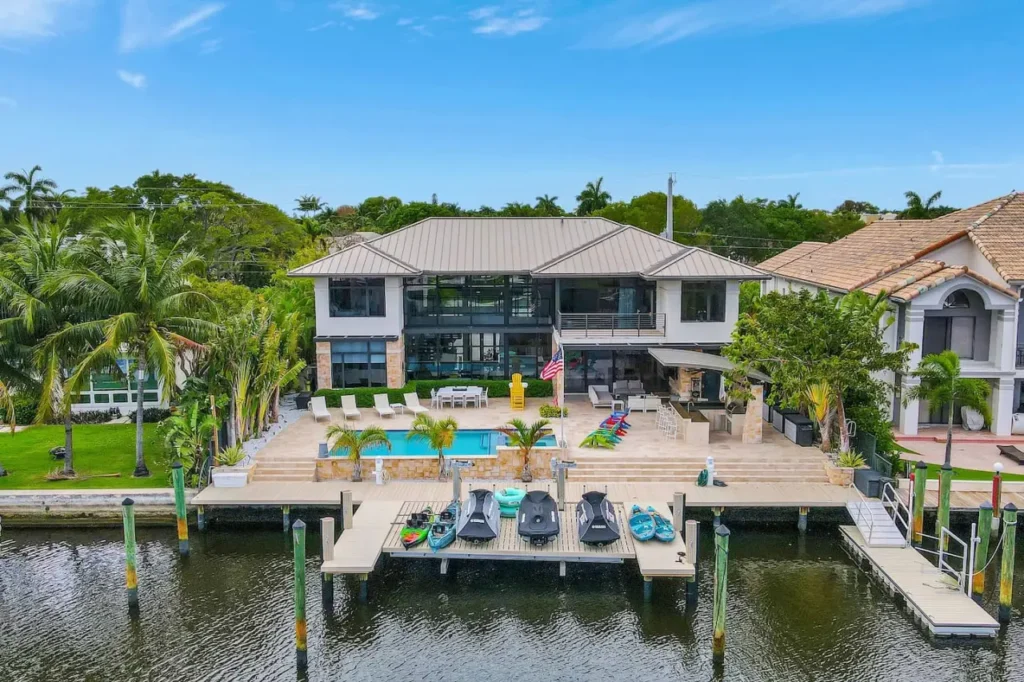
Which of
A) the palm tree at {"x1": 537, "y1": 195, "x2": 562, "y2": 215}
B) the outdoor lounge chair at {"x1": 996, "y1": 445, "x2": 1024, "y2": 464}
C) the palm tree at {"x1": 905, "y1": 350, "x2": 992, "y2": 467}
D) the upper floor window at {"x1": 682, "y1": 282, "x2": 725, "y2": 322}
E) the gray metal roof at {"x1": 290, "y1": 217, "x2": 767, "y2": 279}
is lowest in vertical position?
the outdoor lounge chair at {"x1": 996, "y1": 445, "x2": 1024, "y2": 464}

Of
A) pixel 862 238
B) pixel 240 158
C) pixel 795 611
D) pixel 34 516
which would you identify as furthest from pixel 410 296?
pixel 240 158

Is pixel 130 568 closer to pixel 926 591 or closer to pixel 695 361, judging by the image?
pixel 926 591

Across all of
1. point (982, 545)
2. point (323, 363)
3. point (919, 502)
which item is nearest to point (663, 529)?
point (919, 502)

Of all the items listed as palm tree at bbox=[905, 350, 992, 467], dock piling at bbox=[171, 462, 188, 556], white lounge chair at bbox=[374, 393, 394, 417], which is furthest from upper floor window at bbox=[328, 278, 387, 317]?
palm tree at bbox=[905, 350, 992, 467]

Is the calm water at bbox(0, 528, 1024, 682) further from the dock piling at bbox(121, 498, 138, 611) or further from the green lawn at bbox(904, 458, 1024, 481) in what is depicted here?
the green lawn at bbox(904, 458, 1024, 481)

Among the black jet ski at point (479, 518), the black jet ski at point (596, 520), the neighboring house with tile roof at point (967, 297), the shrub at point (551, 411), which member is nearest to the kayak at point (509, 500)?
the black jet ski at point (479, 518)

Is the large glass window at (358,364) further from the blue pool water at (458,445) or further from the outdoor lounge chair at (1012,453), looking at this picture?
the outdoor lounge chair at (1012,453)
